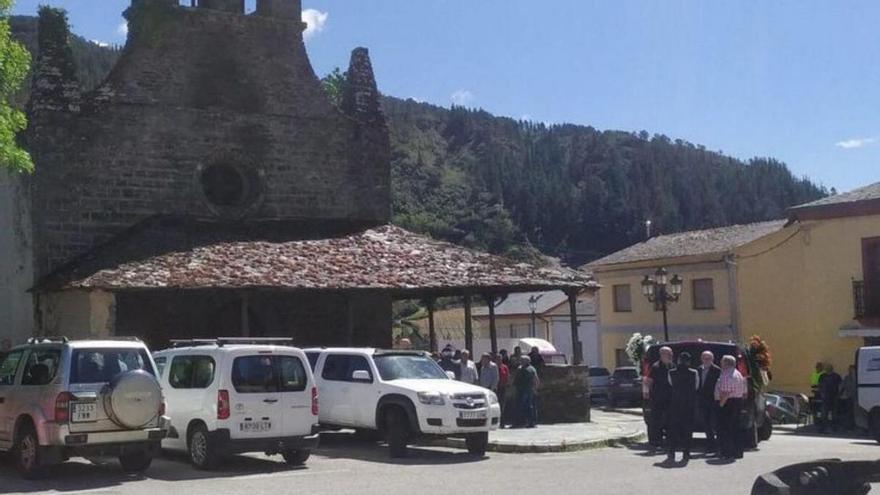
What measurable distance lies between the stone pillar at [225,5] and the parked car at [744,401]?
14741 millimetres

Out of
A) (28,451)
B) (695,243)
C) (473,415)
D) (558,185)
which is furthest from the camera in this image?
(558,185)

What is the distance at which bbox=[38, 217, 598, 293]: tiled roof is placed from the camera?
71.1ft

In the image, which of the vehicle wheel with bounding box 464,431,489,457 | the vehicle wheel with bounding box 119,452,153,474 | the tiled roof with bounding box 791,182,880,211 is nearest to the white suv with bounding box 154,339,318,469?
the vehicle wheel with bounding box 119,452,153,474

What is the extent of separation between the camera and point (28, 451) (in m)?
14.3

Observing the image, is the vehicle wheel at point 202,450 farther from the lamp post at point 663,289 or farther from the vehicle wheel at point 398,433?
the lamp post at point 663,289

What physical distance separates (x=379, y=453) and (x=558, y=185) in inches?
3761

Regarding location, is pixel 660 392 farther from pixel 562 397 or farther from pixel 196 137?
pixel 196 137

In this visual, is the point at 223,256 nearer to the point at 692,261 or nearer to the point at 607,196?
the point at 692,261

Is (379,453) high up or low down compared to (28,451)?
down

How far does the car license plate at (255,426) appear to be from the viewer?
15000 millimetres

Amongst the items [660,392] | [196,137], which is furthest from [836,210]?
[196,137]

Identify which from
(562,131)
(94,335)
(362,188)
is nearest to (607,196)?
(562,131)

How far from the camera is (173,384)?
1595 centimetres

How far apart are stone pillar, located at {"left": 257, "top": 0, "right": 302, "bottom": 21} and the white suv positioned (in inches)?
582
